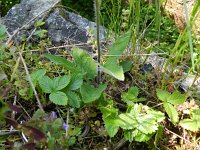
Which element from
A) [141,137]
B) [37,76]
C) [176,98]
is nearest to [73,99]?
[37,76]

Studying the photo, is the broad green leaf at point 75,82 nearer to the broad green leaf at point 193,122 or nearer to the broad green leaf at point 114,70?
the broad green leaf at point 114,70

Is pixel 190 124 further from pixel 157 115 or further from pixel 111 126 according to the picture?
pixel 111 126

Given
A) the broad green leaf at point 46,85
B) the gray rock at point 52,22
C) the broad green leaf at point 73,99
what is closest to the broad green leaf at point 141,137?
the broad green leaf at point 73,99

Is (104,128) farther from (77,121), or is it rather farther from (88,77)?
(88,77)

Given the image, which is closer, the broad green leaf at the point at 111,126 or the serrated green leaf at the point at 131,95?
the broad green leaf at the point at 111,126

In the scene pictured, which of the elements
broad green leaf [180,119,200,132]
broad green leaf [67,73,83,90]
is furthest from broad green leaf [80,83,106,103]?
broad green leaf [180,119,200,132]

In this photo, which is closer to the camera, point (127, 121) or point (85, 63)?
point (127, 121)
